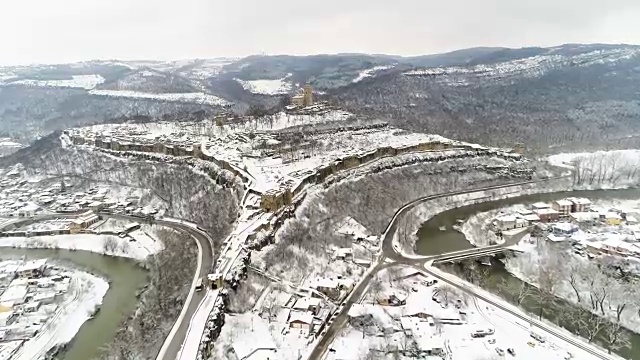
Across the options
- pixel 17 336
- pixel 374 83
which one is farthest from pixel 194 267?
pixel 374 83

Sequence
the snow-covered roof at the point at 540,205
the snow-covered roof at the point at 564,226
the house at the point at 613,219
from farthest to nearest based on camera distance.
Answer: the snow-covered roof at the point at 540,205 < the house at the point at 613,219 < the snow-covered roof at the point at 564,226

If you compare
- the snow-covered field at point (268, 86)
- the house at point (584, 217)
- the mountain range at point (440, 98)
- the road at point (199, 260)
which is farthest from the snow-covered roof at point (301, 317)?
the snow-covered field at point (268, 86)

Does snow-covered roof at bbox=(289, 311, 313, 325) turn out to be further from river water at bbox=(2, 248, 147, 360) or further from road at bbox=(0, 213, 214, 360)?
river water at bbox=(2, 248, 147, 360)

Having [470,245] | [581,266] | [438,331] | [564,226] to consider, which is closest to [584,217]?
[564,226]

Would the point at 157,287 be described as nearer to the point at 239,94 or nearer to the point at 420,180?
the point at 420,180

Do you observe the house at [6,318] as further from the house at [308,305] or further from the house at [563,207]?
the house at [563,207]

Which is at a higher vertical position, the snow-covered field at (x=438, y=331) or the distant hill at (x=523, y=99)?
the distant hill at (x=523, y=99)

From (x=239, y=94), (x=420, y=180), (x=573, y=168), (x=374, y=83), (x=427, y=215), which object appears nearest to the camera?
(x=427, y=215)
